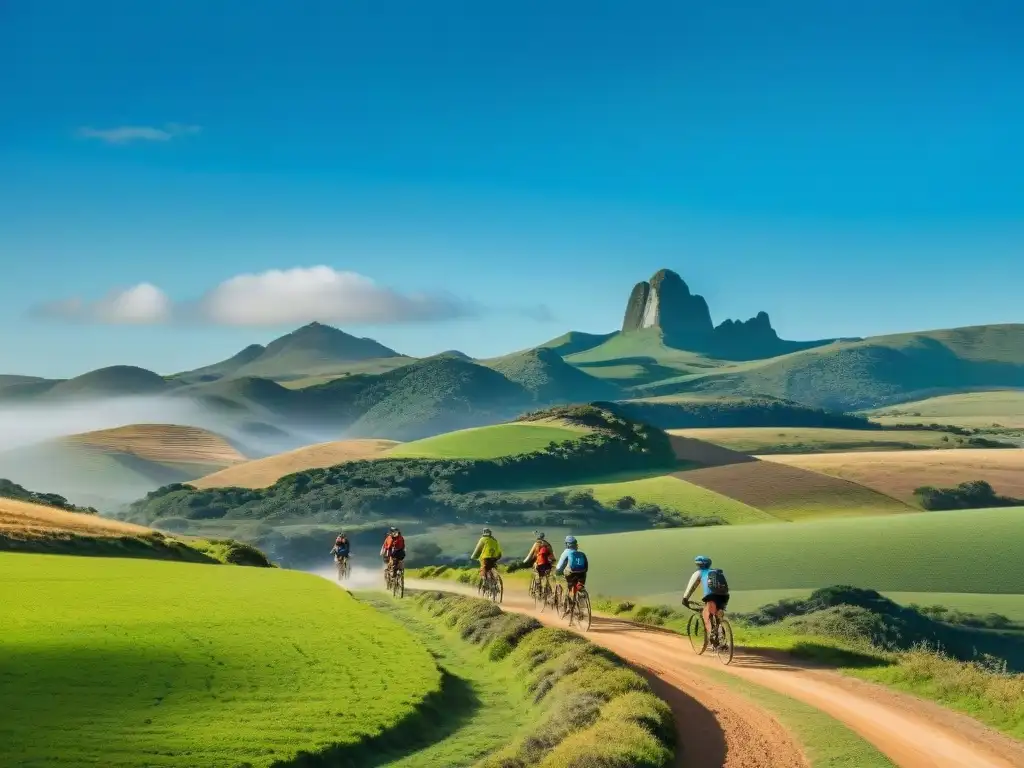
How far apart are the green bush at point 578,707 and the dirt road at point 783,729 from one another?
752mm

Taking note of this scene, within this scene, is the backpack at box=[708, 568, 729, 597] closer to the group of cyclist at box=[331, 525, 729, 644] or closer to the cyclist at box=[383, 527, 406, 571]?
the group of cyclist at box=[331, 525, 729, 644]

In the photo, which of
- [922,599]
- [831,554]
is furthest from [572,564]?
[831,554]

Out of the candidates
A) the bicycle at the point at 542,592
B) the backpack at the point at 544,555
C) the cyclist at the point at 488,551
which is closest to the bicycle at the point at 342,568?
the cyclist at the point at 488,551

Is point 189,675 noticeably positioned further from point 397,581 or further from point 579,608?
point 397,581

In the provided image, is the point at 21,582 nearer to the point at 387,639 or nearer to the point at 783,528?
the point at 387,639

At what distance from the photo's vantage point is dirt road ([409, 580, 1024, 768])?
17609 millimetres

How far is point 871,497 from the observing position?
125 meters

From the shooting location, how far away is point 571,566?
110 feet

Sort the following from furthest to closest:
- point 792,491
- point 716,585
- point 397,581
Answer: point 792,491 → point 397,581 → point 716,585

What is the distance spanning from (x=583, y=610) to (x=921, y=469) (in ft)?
384

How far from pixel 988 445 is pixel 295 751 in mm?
201328

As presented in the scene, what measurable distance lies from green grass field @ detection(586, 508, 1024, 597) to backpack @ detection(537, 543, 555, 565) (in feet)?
99.7

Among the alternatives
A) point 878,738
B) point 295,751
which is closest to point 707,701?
point 878,738

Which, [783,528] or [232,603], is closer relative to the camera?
[232,603]
